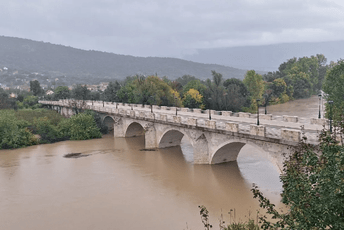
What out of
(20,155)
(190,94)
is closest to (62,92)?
(190,94)

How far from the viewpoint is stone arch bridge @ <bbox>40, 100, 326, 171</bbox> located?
604 inches

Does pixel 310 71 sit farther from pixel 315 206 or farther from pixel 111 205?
pixel 315 206

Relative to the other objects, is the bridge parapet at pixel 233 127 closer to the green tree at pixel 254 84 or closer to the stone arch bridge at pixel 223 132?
the stone arch bridge at pixel 223 132

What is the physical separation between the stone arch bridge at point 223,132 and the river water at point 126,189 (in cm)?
107

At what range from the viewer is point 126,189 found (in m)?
18.9

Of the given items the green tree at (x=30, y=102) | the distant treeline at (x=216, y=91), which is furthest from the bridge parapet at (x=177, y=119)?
the green tree at (x=30, y=102)

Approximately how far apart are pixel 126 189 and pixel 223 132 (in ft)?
22.3

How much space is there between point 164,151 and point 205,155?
687 cm

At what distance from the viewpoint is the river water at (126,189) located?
1482cm

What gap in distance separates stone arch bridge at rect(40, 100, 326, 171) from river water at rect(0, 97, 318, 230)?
1.07m

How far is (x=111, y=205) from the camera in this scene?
54.0 ft

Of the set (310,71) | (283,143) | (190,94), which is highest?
(310,71)

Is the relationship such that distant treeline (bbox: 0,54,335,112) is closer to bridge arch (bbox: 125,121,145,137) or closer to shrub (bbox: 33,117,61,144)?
bridge arch (bbox: 125,121,145,137)

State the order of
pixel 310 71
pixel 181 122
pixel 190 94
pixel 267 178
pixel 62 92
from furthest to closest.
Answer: pixel 310 71 → pixel 62 92 → pixel 190 94 → pixel 181 122 → pixel 267 178
